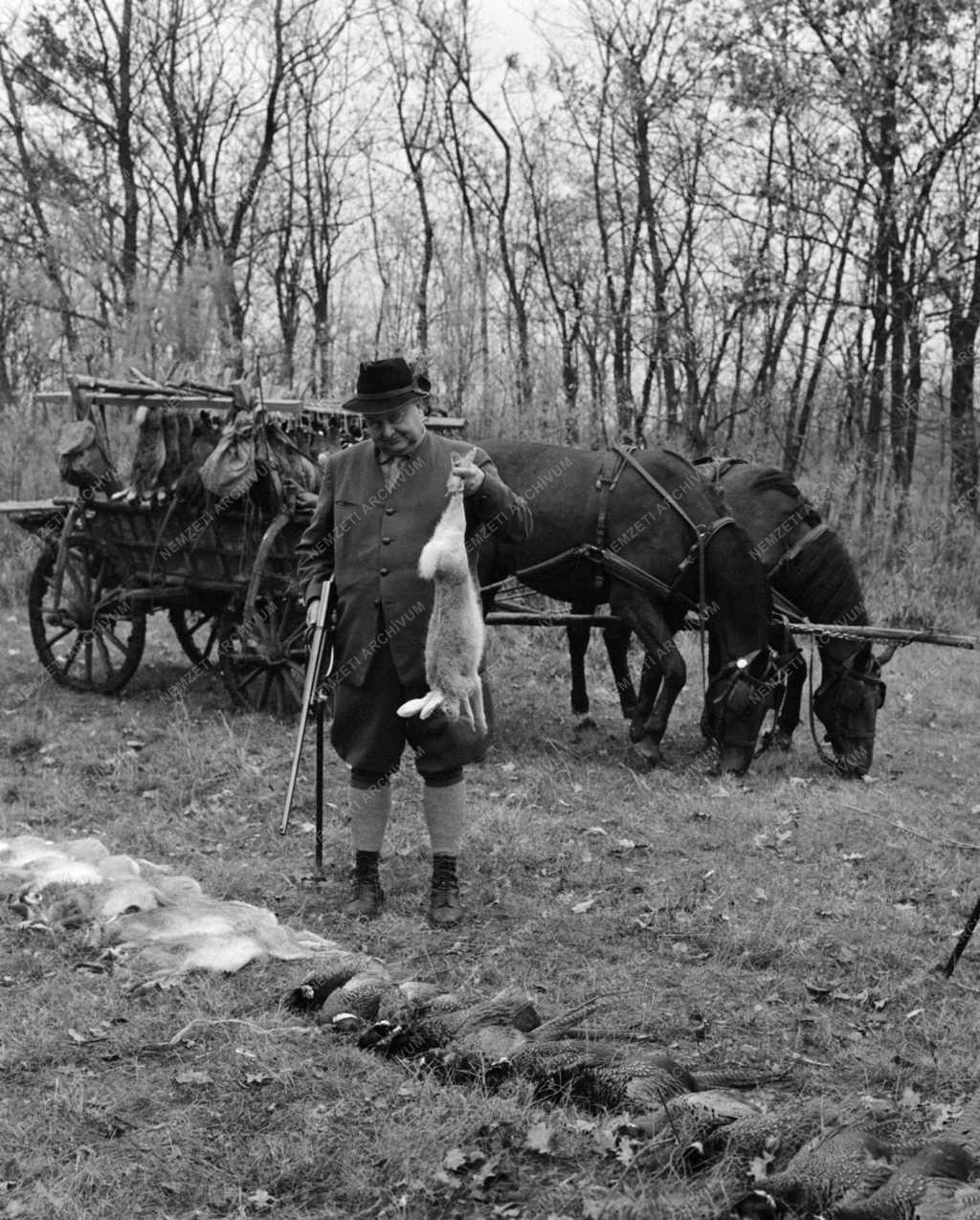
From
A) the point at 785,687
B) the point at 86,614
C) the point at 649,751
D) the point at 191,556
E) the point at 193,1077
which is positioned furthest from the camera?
the point at 86,614

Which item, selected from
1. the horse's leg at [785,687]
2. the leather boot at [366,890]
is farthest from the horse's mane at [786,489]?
the leather boot at [366,890]

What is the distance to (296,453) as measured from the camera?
902 centimetres

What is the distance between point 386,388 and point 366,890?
2.00 m

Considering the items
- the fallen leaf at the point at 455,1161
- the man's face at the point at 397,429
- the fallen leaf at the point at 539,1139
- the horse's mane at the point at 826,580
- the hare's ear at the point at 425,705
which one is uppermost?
the man's face at the point at 397,429

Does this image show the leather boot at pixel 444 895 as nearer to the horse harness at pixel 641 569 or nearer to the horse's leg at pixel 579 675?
the horse harness at pixel 641 569

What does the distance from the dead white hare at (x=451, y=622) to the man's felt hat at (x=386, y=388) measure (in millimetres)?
407

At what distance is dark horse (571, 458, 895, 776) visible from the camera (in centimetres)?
864

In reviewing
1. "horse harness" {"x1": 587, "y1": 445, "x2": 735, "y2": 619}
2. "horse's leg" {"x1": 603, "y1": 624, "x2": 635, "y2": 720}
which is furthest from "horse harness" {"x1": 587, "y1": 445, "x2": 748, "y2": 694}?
"horse's leg" {"x1": 603, "y1": 624, "x2": 635, "y2": 720}

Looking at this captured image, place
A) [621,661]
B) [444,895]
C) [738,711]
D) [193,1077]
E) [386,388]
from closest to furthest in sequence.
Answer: [193,1077] → [386,388] → [444,895] → [738,711] → [621,661]

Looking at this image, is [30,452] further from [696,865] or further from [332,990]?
[332,990]

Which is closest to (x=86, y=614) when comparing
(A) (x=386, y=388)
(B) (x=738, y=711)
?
(B) (x=738, y=711)

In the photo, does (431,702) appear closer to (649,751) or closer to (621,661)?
(649,751)

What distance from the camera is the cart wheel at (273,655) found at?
9008 millimetres

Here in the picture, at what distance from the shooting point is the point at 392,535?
5.36 m
